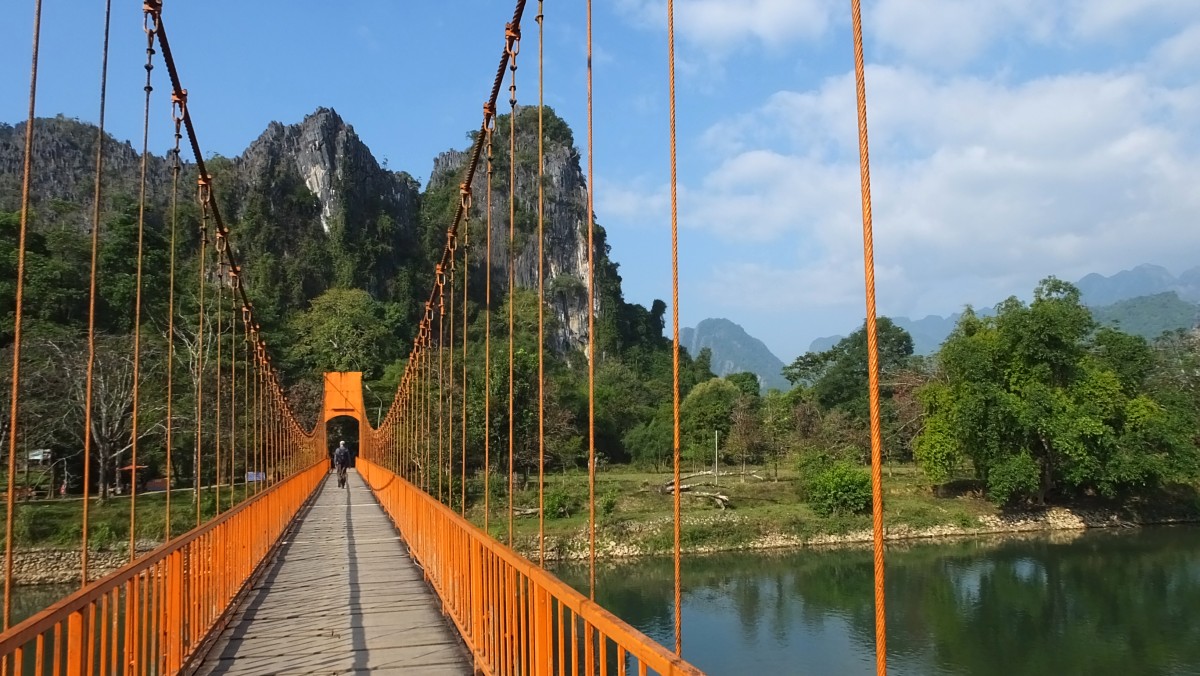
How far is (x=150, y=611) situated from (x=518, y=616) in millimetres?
1627

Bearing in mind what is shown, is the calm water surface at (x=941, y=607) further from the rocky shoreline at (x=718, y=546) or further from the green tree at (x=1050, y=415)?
the green tree at (x=1050, y=415)

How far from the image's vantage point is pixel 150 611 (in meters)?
3.70

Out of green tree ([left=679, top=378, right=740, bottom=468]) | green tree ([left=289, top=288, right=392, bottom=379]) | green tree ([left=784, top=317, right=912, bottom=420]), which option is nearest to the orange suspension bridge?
green tree ([left=679, top=378, right=740, bottom=468])

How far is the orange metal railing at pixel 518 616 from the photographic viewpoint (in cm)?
204

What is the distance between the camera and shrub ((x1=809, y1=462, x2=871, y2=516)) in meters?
25.0

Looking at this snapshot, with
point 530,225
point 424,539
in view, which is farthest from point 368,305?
point 424,539

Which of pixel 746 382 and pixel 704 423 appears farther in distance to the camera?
pixel 746 382

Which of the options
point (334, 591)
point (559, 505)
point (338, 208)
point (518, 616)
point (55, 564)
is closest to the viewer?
point (518, 616)

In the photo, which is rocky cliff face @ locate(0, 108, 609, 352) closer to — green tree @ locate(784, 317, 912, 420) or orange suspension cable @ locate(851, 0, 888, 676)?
green tree @ locate(784, 317, 912, 420)

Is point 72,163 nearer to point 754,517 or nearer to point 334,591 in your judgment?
point 754,517

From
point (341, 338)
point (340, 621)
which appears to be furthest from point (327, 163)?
point (340, 621)

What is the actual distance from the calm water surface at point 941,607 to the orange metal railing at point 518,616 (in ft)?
34.4

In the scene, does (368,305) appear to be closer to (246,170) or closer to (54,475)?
(246,170)

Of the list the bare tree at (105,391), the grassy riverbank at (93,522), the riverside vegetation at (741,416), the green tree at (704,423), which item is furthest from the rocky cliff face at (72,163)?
the green tree at (704,423)
